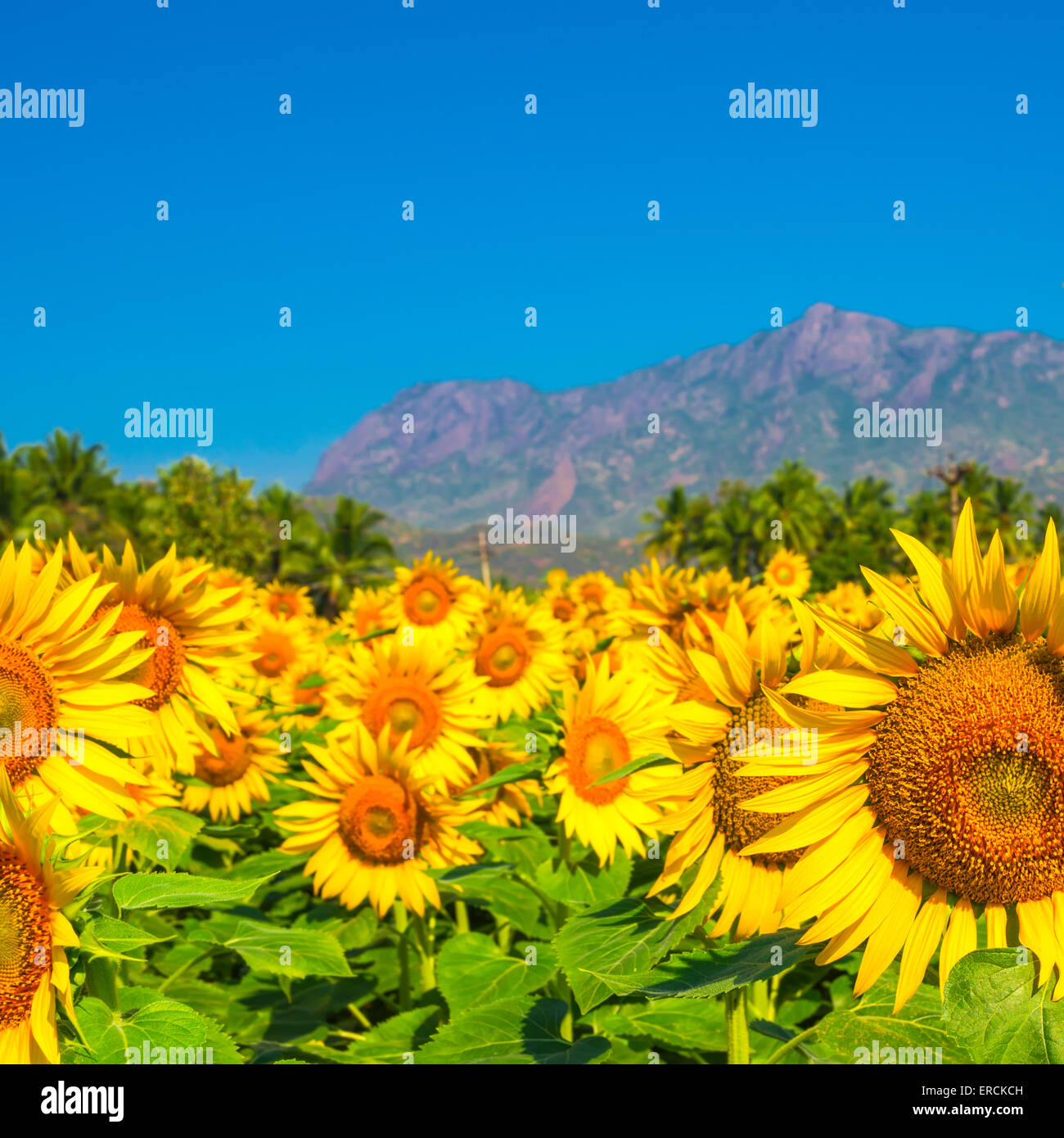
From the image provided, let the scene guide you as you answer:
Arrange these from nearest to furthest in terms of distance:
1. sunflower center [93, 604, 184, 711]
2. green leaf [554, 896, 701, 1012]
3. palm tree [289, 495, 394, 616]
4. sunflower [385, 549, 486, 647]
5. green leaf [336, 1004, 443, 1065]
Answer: green leaf [554, 896, 701, 1012]
sunflower center [93, 604, 184, 711]
green leaf [336, 1004, 443, 1065]
sunflower [385, 549, 486, 647]
palm tree [289, 495, 394, 616]

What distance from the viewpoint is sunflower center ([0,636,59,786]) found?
7.50 ft

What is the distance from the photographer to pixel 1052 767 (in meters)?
1.79

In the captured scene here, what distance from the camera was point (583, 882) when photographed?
12.3 feet

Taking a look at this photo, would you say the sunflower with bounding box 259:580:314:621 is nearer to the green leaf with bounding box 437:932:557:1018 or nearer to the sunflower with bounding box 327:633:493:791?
the sunflower with bounding box 327:633:493:791

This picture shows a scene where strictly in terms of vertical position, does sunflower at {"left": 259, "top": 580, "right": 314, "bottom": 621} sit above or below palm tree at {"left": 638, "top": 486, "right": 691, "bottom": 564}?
below

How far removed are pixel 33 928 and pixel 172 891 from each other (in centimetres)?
29

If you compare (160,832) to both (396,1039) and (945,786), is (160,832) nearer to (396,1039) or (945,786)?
(396,1039)

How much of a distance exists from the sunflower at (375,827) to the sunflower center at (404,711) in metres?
0.63

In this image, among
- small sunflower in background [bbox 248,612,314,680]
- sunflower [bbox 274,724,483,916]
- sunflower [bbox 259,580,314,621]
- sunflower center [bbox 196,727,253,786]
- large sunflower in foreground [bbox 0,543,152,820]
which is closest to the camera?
large sunflower in foreground [bbox 0,543,152,820]

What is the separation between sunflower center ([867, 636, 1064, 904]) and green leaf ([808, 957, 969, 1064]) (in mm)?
517

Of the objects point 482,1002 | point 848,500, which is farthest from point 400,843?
point 848,500

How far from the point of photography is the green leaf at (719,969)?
1.79 metres

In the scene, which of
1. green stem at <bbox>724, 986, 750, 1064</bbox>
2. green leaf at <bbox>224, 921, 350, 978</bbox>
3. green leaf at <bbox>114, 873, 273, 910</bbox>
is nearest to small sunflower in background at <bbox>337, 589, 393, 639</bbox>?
green leaf at <bbox>224, 921, 350, 978</bbox>

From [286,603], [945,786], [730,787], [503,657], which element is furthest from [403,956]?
[286,603]
